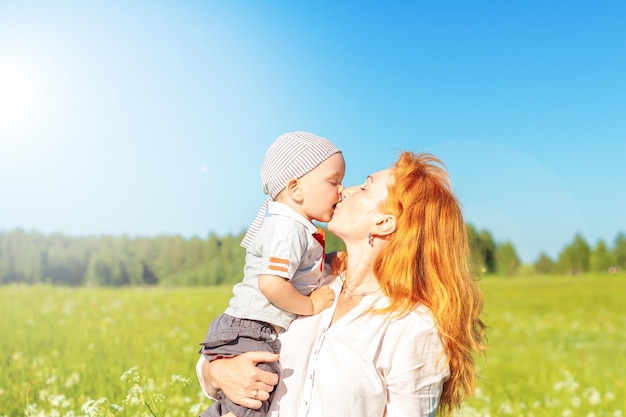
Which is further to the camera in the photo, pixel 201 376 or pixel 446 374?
pixel 201 376

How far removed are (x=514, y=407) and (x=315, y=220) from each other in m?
4.56

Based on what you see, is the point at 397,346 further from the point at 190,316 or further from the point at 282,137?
the point at 190,316

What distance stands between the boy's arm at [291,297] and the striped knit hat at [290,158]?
0.45 meters

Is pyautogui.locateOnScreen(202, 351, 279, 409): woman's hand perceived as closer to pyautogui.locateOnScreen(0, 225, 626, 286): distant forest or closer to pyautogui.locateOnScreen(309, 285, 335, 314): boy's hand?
pyautogui.locateOnScreen(309, 285, 335, 314): boy's hand

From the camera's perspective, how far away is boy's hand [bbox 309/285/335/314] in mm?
3238

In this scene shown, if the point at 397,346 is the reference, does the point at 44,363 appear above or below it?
below

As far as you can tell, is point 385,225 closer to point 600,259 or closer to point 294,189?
point 294,189

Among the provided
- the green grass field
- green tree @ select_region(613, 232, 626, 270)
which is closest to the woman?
the green grass field

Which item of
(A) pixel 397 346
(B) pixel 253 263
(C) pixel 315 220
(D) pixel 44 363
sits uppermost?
(C) pixel 315 220

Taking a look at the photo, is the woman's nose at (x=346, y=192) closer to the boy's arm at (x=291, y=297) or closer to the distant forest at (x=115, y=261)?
the boy's arm at (x=291, y=297)

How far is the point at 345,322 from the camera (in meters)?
3.15

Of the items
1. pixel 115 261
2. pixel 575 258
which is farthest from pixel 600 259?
pixel 115 261

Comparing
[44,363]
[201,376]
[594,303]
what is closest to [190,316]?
[44,363]

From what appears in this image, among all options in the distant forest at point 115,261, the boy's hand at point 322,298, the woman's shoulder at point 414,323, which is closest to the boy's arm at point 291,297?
the boy's hand at point 322,298
